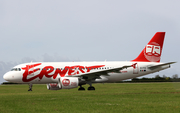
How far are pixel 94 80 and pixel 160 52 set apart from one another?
1037 cm

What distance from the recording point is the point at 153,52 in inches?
1304

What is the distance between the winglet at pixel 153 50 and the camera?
33.0 meters

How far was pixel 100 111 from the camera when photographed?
1005 cm

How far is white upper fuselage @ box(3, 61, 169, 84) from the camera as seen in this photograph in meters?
30.2

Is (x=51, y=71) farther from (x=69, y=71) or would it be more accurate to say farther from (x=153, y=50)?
(x=153, y=50)

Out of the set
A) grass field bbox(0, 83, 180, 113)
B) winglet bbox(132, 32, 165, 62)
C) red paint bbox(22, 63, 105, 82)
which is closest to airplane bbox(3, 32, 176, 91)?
red paint bbox(22, 63, 105, 82)

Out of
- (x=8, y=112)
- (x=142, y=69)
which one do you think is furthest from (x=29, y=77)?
(x=8, y=112)

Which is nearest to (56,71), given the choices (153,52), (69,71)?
(69,71)

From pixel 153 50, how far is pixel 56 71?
13240mm

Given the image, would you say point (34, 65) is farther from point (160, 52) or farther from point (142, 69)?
point (160, 52)

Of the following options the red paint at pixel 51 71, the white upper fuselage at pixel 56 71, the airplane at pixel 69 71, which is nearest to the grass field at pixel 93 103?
the airplane at pixel 69 71

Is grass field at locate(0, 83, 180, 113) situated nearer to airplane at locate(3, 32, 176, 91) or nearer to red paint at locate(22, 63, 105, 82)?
airplane at locate(3, 32, 176, 91)

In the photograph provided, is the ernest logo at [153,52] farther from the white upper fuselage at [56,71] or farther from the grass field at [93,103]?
the grass field at [93,103]

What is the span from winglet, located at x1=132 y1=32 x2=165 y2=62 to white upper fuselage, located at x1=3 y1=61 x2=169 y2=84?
2140 mm
